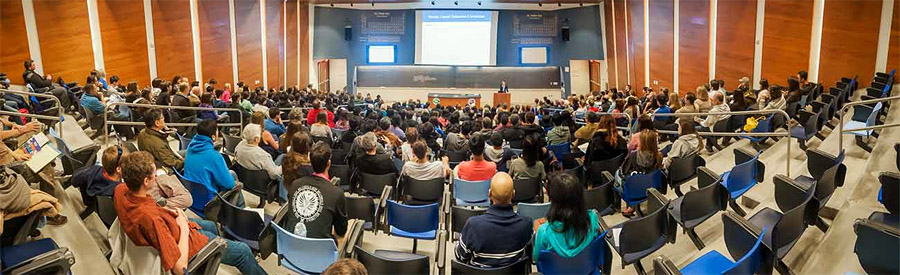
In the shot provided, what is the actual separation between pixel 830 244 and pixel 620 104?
829 centimetres

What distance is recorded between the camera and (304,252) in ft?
12.5

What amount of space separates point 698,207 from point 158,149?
478 cm

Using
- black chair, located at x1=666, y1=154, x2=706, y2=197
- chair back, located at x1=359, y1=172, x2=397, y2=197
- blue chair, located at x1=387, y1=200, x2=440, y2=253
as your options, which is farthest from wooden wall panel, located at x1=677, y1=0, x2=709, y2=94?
blue chair, located at x1=387, y1=200, x2=440, y2=253

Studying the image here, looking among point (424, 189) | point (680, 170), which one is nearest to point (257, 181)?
point (424, 189)

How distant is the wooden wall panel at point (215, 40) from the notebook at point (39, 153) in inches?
470

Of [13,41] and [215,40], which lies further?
[215,40]

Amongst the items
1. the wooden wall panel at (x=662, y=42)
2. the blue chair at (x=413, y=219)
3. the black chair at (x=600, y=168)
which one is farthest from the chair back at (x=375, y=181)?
the wooden wall panel at (x=662, y=42)

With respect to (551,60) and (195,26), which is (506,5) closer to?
(551,60)

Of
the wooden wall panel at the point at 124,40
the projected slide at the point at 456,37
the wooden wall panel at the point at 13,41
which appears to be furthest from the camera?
the projected slide at the point at 456,37

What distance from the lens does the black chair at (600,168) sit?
6.45 meters

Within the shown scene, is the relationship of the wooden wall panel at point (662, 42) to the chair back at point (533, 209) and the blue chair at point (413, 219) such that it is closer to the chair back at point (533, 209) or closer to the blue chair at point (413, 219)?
the chair back at point (533, 209)

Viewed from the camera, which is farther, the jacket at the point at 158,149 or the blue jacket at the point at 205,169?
the jacket at the point at 158,149

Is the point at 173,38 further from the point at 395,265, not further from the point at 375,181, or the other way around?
the point at 395,265

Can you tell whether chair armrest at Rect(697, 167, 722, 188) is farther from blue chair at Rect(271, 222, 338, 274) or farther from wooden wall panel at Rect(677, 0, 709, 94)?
wooden wall panel at Rect(677, 0, 709, 94)
